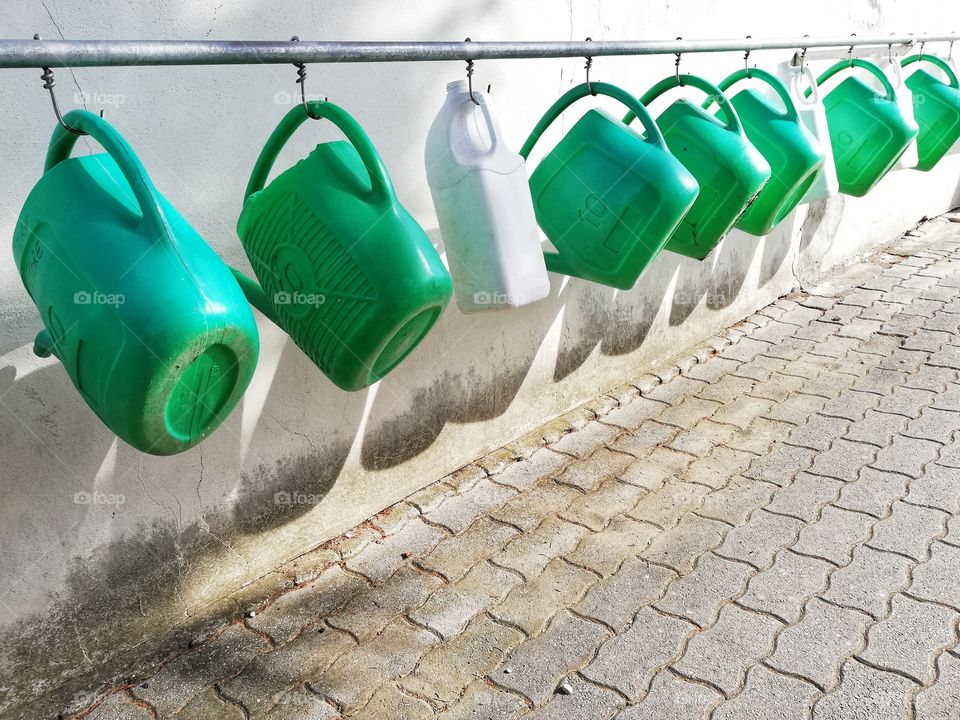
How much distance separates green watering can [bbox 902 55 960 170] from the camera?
3.06 m

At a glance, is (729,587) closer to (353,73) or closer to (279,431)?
(279,431)

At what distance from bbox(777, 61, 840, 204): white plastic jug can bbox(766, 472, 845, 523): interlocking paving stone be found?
80 centimetres

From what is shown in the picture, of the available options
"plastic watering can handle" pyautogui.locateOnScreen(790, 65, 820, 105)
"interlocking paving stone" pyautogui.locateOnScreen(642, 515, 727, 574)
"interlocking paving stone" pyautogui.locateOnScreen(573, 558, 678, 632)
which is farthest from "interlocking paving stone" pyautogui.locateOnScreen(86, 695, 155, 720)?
"plastic watering can handle" pyautogui.locateOnScreen(790, 65, 820, 105)

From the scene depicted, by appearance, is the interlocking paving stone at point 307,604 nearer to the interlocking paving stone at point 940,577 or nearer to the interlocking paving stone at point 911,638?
the interlocking paving stone at point 911,638

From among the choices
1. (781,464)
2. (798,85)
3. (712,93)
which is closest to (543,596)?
(781,464)

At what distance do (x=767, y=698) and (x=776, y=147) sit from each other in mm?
1344

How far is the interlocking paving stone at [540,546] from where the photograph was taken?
216 cm

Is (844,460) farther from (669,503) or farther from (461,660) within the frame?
(461,660)

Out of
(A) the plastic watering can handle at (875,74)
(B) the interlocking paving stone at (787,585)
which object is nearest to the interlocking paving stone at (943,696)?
(B) the interlocking paving stone at (787,585)

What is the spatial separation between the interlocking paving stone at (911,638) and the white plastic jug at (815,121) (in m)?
1.18

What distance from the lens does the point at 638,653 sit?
1.84m

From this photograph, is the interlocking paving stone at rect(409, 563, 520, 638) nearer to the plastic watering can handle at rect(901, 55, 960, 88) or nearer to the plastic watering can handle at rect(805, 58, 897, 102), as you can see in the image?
the plastic watering can handle at rect(805, 58, 897, 102)

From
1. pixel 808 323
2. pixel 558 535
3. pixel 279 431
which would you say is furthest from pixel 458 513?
pixel 808 323

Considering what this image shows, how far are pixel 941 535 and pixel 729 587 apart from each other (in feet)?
1.97
